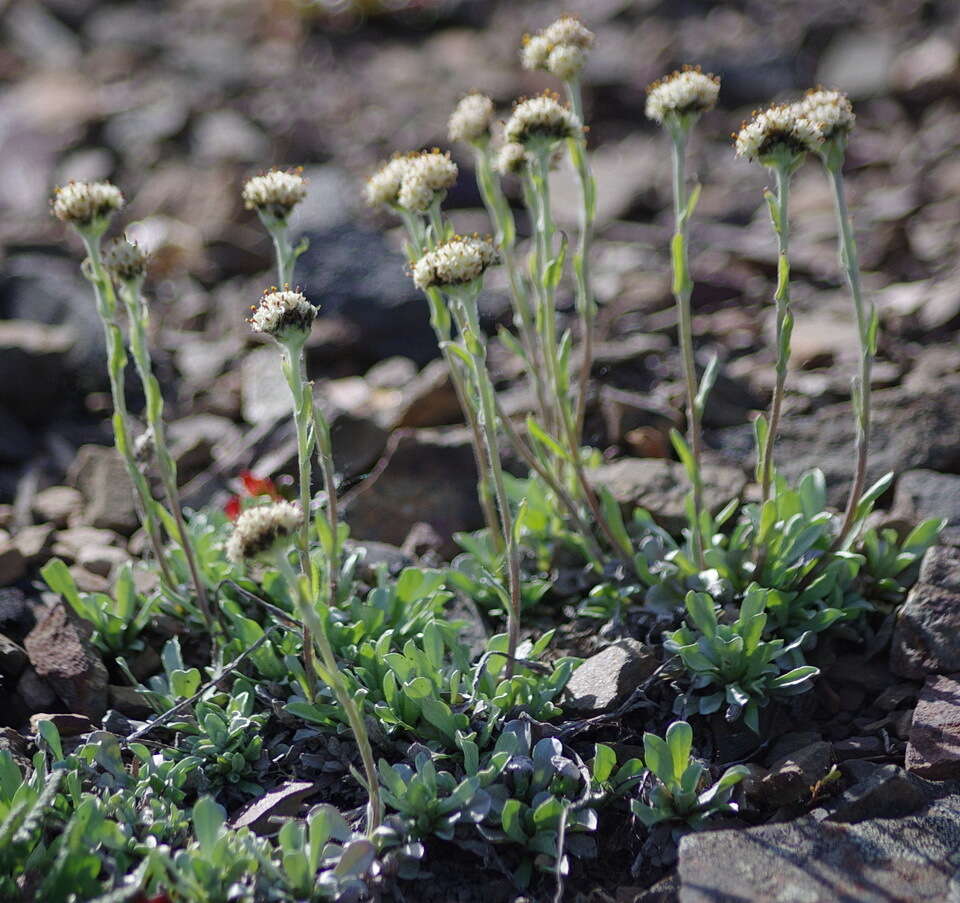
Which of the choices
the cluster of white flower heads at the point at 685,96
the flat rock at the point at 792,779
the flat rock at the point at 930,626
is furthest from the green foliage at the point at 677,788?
the cluster of white flower heads at the point at 685,96

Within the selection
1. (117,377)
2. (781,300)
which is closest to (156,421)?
(117,377)

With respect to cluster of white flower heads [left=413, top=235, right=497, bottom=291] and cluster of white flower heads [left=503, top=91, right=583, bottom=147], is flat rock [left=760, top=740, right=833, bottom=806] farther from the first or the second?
cluster of white flower heads [left=503, top=91, right=583, bottom=147]

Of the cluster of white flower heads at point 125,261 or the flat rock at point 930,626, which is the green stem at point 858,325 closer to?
the flat rock at point 930,626

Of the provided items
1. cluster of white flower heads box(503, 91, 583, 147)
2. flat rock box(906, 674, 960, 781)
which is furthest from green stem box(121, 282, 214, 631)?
flat rock box(906, 674, 960, 781)

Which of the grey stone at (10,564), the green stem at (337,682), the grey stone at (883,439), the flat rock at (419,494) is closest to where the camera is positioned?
the green stem at (337,682)

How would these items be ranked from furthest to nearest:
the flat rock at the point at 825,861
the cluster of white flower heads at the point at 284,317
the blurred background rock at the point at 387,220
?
the blurred background rock at the point at 387,220 → the cluster of white flower heads at the point at 284,317 → the flat rock at the point at 825,861

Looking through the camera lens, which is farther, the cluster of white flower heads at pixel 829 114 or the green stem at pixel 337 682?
the cluster of white flower heads at pixel 829 114

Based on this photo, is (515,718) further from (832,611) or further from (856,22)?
(856,22)

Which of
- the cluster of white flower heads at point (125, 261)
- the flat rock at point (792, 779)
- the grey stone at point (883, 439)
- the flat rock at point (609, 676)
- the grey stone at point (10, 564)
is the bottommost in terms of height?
the flat rock at point (792, 779)
